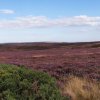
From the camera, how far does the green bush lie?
30.9ft

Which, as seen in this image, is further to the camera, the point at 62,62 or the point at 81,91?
the point at 62,62

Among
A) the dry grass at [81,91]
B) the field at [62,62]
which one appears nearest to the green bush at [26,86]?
the dry grass at [81,91]

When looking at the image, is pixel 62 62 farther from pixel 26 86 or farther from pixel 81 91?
pixel 26 86

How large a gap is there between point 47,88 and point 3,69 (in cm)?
174

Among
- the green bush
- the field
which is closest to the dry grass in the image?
the green bush

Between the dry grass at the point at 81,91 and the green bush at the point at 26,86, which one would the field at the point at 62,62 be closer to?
the dry grass at the point at 81,91

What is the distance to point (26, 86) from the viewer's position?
9.72m

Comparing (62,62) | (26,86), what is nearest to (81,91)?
(26,86)

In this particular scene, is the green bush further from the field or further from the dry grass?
the field

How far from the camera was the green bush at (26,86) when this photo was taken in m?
9.41

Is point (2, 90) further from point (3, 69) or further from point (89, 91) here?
point (89, 91)

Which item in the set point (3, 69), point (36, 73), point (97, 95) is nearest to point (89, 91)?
point (97, 95)

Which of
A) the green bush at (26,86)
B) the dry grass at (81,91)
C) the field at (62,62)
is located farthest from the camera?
the field at (62,62)

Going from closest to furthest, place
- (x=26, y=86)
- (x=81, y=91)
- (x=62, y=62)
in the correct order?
1. (x=26, y=86)
2. (x=81, y=91)
3. (x=62, y=62)
